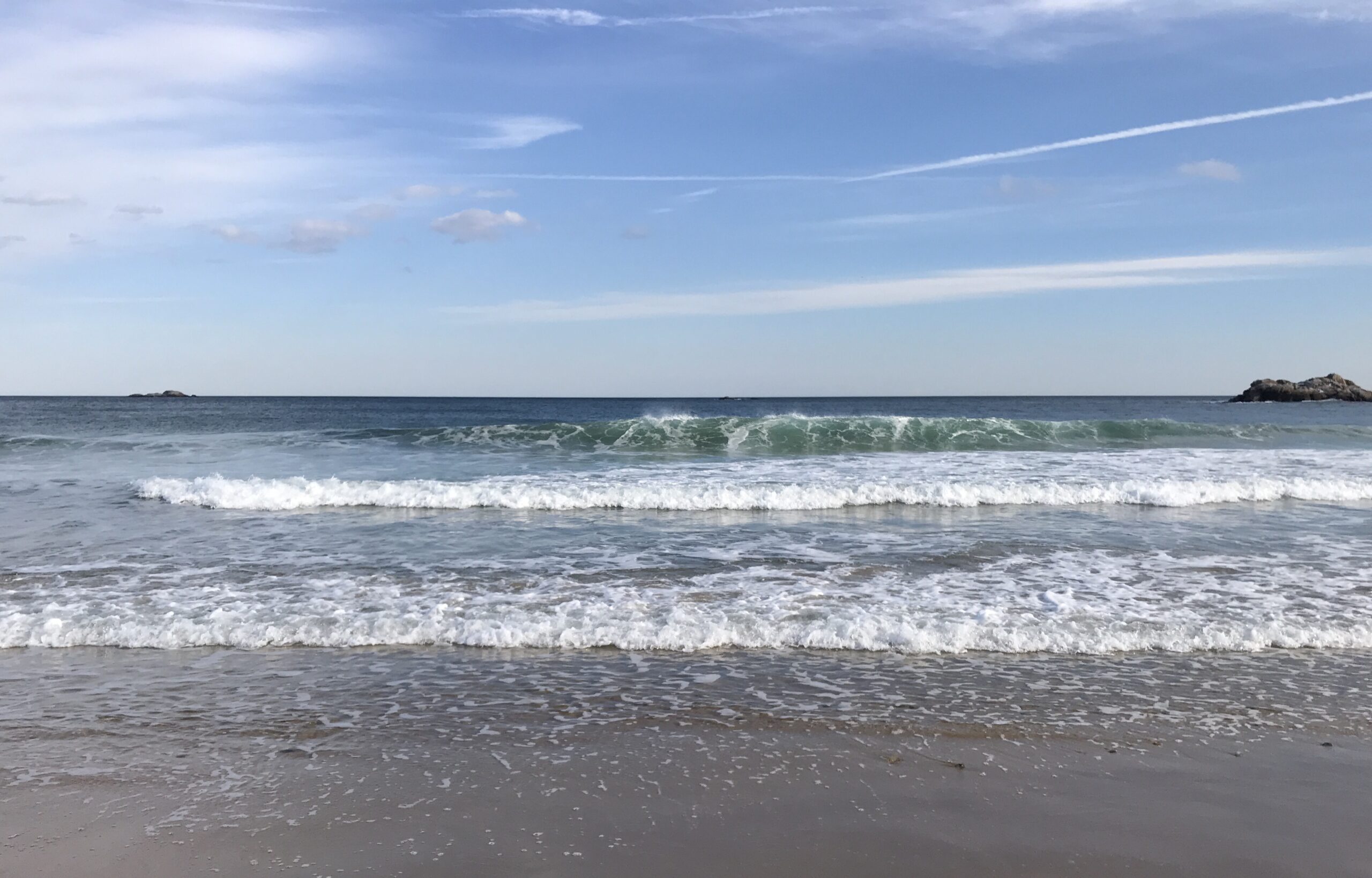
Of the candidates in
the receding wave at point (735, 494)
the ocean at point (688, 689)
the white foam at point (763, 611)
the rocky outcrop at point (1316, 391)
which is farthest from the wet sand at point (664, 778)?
the rocky outcrop at point (1316, 391)

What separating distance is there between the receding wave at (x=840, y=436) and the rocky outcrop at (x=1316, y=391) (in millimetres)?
53892

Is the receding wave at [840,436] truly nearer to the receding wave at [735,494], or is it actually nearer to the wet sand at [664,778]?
the receding wave at [735,494]

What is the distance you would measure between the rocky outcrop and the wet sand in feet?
279

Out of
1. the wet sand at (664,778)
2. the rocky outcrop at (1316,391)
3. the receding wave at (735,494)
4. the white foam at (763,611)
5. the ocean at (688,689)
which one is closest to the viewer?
the wet sand at (664,778)

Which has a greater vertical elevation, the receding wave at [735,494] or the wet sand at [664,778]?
the receding wave at [735,494]

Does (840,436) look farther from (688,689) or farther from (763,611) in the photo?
(688,689)

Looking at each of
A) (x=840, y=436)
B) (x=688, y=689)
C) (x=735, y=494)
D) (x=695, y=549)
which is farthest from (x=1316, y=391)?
(x=688, y=689)

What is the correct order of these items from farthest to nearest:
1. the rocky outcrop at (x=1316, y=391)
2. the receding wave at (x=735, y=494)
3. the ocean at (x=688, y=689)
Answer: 1. the rocky outcrop at (x=1316, y=391)
2. the receding wave at (x=735, y=494)
3. the ocean at (x=688, y=689)

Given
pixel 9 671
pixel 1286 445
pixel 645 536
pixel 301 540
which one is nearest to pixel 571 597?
pixel 645 536

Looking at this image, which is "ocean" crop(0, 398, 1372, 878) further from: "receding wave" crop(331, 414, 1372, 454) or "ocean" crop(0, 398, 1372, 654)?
"receding wave" crop(331, 414, 1372, 454)

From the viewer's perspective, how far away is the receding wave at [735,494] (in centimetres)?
1370

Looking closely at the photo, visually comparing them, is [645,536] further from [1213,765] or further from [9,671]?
[1213,765]

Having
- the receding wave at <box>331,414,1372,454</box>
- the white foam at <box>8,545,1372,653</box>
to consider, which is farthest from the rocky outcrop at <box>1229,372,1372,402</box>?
the white foam at <box>8,545,1372,653</box>

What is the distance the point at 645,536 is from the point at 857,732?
21.0ft
